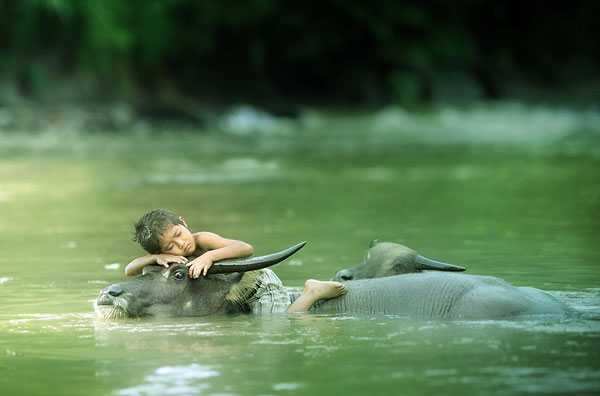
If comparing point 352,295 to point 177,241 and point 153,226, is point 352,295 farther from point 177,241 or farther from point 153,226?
point 153,226

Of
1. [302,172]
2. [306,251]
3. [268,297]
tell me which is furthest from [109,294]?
[302,172]

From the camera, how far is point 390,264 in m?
8.18

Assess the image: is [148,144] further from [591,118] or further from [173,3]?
[591,118]

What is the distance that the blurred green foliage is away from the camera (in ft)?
112

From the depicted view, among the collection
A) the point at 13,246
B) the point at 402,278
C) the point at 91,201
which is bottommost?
the point at 402,278

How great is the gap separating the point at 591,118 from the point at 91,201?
22.5 metres

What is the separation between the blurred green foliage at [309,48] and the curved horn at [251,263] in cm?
2626

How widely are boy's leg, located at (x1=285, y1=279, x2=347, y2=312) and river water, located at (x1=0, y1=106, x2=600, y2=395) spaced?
14 cm

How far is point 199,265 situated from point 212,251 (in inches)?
6.8

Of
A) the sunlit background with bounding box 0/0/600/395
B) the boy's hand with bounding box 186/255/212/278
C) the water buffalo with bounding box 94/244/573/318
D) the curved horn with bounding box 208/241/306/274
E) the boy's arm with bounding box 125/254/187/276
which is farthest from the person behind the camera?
the boy's arm with bounding box 125/254/187/276

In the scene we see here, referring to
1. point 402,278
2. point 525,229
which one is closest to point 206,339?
point 402,278

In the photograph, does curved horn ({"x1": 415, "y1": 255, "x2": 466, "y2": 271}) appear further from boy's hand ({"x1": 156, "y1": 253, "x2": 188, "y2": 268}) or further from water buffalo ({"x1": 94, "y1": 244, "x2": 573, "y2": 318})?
boy's hand ({"x1": 156, "y1": 253, "x2": 188, "y2": 268})

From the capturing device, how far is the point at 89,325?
749cm

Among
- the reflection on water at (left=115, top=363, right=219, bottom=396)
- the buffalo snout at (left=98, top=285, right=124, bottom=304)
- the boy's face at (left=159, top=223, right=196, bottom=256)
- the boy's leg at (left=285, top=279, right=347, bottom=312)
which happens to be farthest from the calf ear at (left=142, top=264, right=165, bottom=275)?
the reflection on water at (left=115, top=363, right=219, bottom=396)
